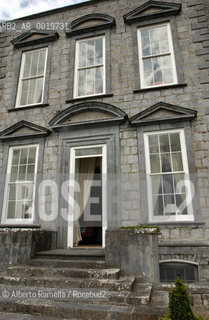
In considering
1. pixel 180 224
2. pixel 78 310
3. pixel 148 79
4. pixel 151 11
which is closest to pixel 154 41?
pixel 151 11

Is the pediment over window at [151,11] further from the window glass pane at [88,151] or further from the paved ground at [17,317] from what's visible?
the paved ground at [17,317]

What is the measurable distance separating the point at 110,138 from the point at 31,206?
3021 millimetres

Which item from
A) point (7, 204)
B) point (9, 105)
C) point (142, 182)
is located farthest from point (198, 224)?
point (9, 105)

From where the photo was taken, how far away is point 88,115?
7.16 metres

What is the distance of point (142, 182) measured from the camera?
246 inches

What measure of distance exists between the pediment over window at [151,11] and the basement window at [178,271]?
24.0ft

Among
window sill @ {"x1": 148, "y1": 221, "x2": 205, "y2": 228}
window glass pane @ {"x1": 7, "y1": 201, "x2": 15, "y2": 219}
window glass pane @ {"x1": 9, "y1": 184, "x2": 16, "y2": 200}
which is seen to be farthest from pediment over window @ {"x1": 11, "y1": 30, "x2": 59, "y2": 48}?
window sill @ {"x1": 148, "y1": 221, "x2": 205, "y2": 228}

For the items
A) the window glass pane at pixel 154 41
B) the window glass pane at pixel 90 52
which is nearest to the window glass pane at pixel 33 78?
the window glass pane at pixel 90 52

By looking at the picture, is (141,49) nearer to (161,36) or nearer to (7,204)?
(161,36)

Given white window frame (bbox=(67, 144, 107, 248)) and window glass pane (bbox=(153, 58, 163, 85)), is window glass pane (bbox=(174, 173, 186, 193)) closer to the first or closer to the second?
white window frame (bbox=(67, 144, 107, 248))

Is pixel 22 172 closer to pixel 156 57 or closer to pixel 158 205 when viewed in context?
pixel 158 205

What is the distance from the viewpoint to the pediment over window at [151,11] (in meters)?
7.58

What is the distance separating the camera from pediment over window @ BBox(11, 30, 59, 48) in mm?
8492

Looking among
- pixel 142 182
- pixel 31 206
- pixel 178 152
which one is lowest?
pixel 31 206
